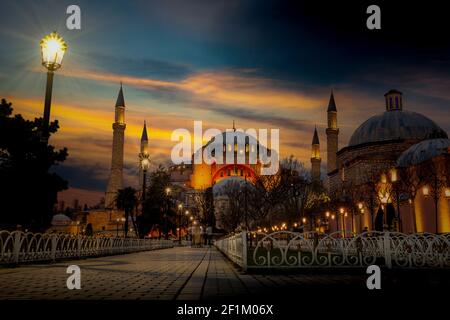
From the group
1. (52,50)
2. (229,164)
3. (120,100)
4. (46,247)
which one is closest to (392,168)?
(46,247)

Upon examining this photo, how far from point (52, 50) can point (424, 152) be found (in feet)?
117

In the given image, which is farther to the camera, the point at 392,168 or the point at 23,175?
the point at 392,168

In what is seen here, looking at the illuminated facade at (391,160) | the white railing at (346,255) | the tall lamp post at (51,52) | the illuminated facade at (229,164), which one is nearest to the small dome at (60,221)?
the illuminated facade at (229,164)

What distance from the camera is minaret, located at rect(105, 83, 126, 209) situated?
2544 inches

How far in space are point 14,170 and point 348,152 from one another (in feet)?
164

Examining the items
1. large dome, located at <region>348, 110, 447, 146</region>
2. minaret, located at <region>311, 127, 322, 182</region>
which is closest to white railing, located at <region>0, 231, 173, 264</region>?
large dome, located at <region>348, 110, 447, 146</region>

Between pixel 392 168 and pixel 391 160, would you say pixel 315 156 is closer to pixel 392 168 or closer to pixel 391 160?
pixel 391 160

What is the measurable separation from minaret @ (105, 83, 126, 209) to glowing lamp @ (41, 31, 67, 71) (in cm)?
5486

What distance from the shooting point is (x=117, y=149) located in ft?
211

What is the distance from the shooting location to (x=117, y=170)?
66.9m

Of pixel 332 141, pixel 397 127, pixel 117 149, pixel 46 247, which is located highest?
pixel 332 141

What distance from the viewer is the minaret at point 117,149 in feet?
212

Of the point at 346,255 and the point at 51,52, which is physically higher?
the point at 51,52
